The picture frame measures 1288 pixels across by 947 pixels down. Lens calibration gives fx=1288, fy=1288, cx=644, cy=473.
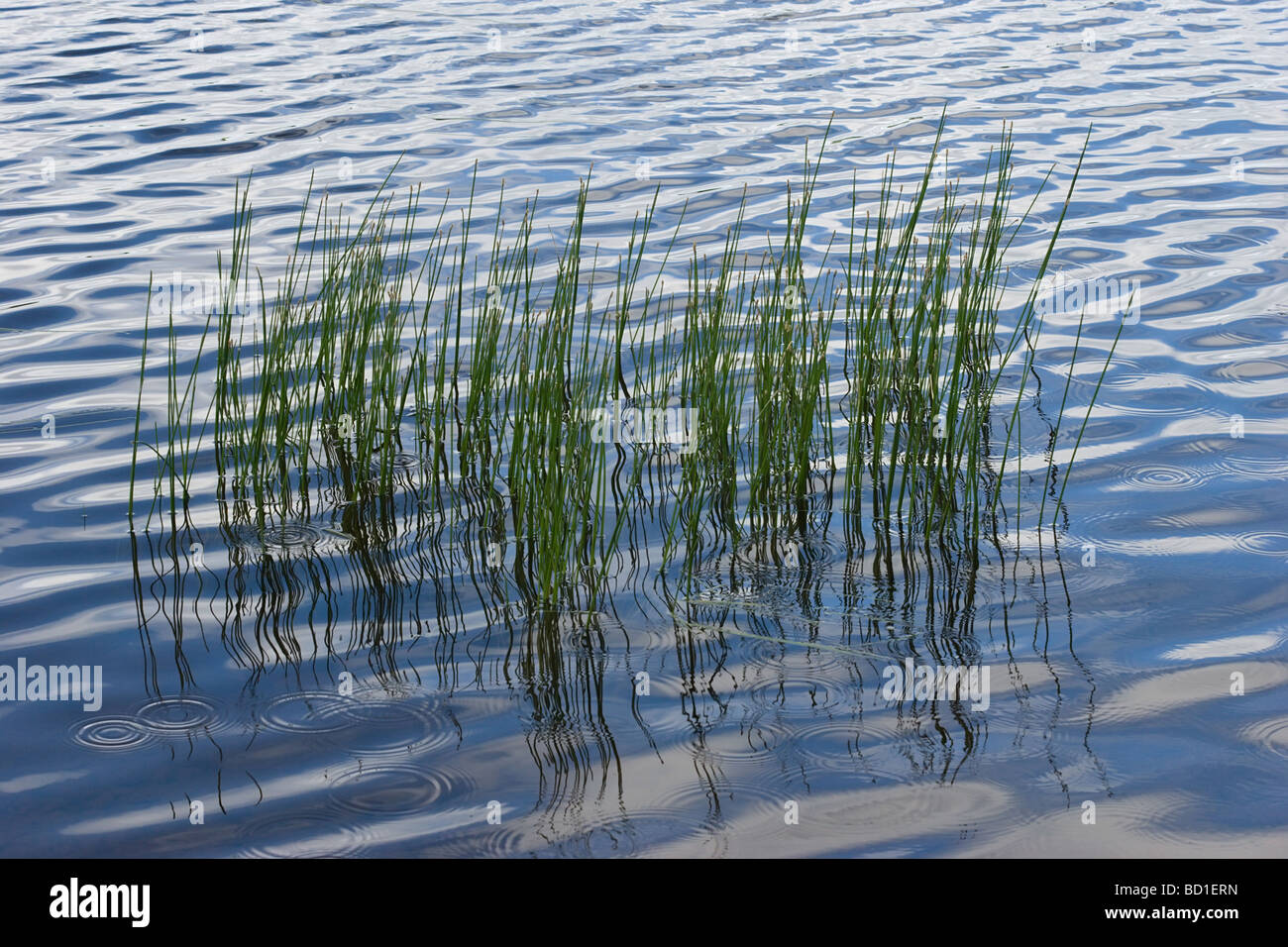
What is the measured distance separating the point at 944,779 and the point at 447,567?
1.32 meters

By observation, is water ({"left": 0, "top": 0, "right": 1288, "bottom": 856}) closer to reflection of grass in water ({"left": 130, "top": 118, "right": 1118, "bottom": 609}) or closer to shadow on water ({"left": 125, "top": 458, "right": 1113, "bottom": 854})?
shadow on water ({"left": 125, "top": 458, "right": 1113, "bottom": 854})

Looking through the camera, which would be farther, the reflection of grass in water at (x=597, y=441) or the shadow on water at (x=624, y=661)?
the reflection of grass in water at (x=597, y=441)

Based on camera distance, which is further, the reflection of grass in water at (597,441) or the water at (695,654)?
the reflection of grass in water at (597,441)

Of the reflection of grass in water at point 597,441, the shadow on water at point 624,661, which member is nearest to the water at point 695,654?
the shadow on water at point 624,661

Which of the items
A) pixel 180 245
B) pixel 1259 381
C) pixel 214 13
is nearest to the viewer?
pixel 1259 381

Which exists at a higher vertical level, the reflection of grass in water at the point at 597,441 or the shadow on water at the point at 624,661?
the reflection of grass in water at the point at 597,441

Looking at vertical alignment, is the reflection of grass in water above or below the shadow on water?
above

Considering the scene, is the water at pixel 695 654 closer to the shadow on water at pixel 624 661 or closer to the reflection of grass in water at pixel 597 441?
the shadow on water at pixel 624 661

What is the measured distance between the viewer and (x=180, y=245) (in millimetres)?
5449

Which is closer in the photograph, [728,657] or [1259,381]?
[728,657]

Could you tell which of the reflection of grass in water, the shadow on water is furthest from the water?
the reflection of grass in water

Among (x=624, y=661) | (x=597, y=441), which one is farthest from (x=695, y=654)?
(x=597, y=441)
